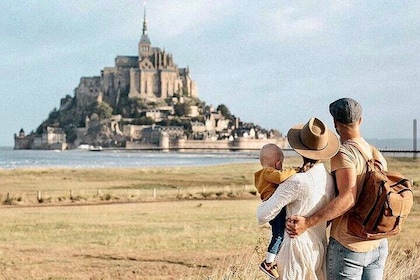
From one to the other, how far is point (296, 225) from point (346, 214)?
0.29 m

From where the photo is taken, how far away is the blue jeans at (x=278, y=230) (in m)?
3.45

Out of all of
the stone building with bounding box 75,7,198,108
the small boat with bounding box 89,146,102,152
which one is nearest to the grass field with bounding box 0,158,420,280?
the small boat with bounding box 89,146,102,152

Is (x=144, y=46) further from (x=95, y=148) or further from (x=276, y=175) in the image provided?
(x=276, y=175)

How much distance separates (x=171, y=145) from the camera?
128 metres

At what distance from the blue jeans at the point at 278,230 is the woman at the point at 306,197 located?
0.09 feet

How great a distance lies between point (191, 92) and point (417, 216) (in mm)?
136419

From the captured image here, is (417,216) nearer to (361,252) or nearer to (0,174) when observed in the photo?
(361,252)

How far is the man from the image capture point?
10.8ft

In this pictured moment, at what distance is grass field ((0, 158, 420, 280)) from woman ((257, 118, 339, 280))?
74.7 inches

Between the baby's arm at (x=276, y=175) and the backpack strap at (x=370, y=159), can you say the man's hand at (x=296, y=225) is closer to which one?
the baby's arm at (x=276, y=175)

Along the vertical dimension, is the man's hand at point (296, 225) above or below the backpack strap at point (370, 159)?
below

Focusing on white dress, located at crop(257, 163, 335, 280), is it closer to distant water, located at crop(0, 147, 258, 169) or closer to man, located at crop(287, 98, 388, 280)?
man, located at crop(287, 98, 388, 280)

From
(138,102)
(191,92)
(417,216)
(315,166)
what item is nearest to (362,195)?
(315,166)

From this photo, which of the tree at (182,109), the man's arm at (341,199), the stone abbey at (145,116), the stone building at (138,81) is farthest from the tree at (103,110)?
the man's arm at (341,199)
